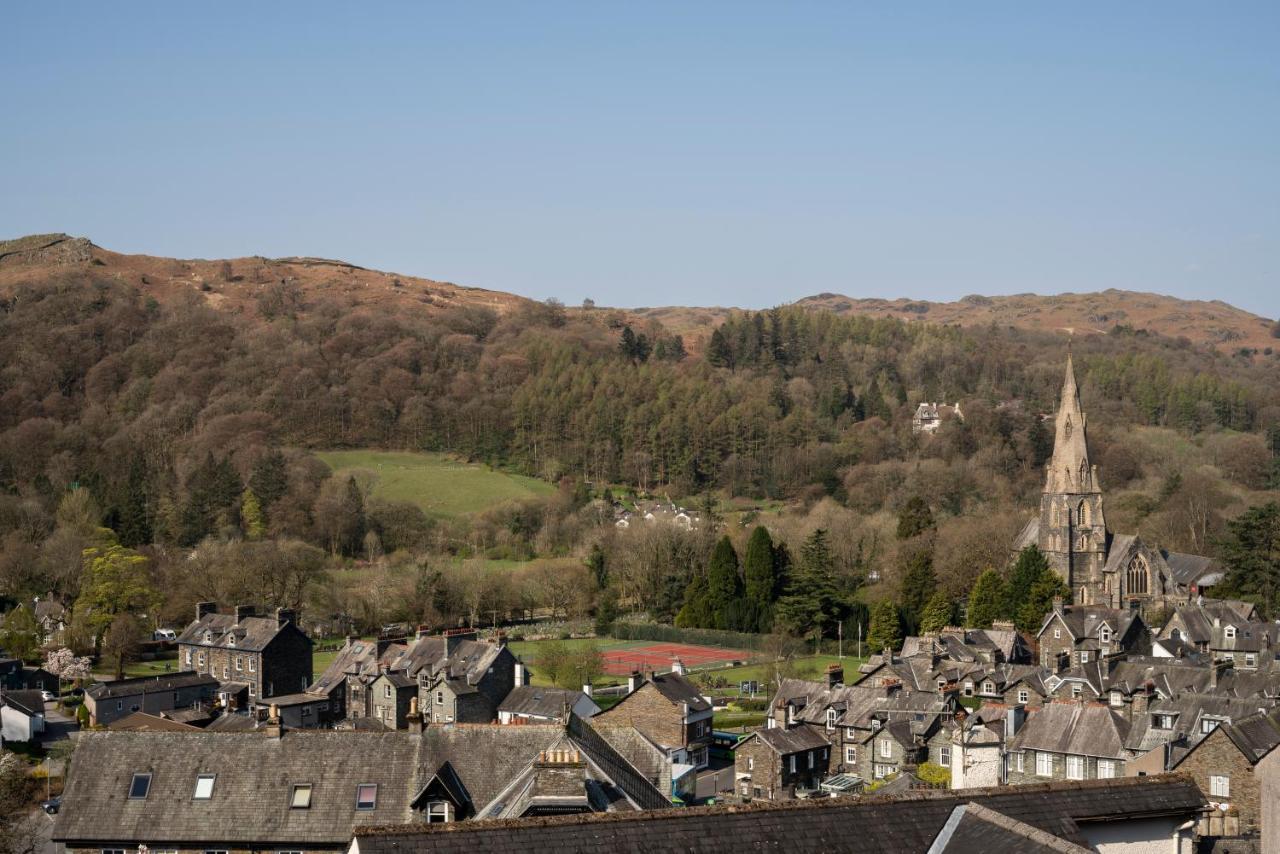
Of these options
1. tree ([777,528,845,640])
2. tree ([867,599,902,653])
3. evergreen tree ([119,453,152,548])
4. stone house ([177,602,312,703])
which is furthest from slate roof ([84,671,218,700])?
evergreen tree ([119,453,152,548])

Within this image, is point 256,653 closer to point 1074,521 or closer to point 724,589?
point 724,589

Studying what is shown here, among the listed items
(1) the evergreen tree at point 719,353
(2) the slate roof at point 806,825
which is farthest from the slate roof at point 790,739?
(1) the evergreen tree at point 719,353

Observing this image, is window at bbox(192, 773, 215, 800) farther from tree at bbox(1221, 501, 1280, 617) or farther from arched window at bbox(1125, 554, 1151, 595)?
arched window at bbox(1125, 554, 1151, 595)

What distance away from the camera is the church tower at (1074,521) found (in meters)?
76.9

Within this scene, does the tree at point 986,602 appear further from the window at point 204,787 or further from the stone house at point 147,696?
the window at point 204,787

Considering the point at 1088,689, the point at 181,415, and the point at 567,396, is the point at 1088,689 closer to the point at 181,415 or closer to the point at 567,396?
the point at 567,396

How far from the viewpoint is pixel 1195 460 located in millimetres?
115250

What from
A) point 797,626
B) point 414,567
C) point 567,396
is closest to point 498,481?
point 567,396

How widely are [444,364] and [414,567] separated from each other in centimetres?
6221

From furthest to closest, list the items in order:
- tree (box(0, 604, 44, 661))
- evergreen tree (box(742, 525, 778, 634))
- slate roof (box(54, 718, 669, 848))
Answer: evergreen tree (box(742, 525, 778, 634))
tree (box(0, 604, 44, 661))
slate roof (box(54, 718, 669, 848))

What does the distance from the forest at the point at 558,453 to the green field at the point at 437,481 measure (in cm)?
247

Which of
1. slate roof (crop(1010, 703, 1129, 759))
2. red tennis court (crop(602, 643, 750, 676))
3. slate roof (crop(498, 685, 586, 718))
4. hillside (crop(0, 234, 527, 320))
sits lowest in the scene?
red tennis court (crop(602, 643, 750, 676))

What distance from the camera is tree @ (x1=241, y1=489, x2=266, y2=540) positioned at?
94938 millimetres

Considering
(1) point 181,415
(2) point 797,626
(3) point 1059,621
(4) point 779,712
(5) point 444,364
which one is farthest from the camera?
(5) point 444,364
